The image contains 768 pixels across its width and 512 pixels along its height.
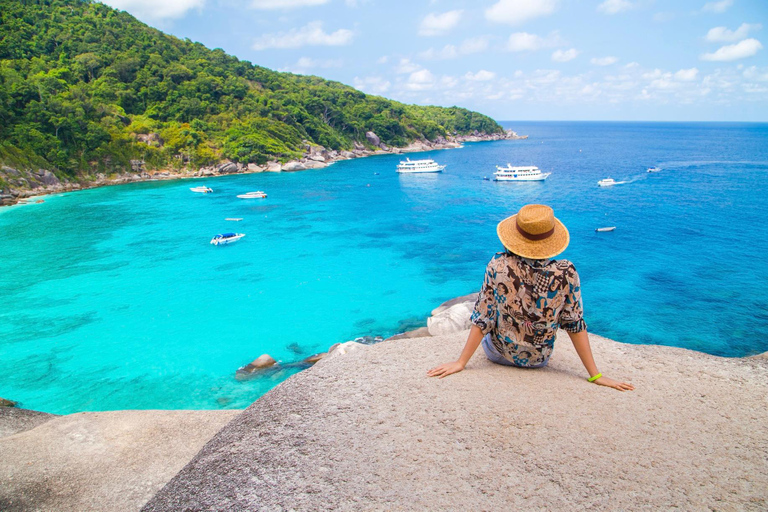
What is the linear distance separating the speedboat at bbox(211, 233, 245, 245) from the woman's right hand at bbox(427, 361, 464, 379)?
3469 centimetres

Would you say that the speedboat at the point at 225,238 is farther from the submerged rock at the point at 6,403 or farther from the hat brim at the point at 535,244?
the hat brim at the point at 535,244

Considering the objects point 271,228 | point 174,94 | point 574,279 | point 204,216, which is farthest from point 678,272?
point 174,94

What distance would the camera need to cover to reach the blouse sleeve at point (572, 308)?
15.7 feet

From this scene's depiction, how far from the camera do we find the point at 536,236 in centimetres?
470

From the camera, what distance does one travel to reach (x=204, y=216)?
155 feet

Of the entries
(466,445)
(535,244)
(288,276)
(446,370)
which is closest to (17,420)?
(446,370)

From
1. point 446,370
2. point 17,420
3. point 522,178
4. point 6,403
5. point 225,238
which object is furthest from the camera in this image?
point 522,178

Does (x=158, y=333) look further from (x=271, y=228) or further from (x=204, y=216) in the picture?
(x=204, y=216)

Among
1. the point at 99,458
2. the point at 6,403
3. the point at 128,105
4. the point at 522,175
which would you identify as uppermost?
the point at 128,105

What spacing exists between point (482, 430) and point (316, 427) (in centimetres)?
206

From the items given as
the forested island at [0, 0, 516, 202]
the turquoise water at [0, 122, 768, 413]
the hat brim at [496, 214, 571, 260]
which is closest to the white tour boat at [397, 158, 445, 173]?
the turquoise water at [0, 122, 768, 413]

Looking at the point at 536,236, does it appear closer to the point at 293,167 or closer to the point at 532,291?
the point at 532,291

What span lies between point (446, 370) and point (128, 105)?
3756 inches

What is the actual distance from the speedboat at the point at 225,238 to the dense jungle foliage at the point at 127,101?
4019 cm
